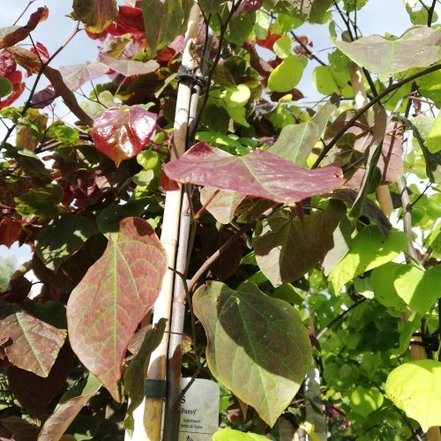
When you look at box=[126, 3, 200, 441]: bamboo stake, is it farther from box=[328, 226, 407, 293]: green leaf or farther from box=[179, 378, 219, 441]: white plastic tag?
box=[328, 226, 407, 293]: green leaf

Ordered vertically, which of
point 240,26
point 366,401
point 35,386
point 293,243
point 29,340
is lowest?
point 366,401

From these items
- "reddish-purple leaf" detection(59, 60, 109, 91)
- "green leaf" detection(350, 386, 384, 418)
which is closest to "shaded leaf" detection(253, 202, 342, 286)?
"reddish-purple leaf" detection(59, 60, 109, 91)

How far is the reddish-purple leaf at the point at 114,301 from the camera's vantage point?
53cm

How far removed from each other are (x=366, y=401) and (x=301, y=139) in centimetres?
94

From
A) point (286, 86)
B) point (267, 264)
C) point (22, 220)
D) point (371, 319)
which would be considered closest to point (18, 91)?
point (22, 220)

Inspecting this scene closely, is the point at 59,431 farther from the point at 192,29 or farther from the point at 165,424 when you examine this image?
the point at 192,29

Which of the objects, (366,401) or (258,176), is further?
(366,401)

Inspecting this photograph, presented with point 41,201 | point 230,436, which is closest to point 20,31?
point 41,201

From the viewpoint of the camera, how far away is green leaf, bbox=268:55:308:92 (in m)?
1.21

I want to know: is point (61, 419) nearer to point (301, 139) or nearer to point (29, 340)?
point (29, 340)

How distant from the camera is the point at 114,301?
567mm

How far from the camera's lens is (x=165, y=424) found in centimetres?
66

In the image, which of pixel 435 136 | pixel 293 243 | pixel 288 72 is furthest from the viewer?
pixel 288 72

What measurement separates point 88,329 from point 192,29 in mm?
555
